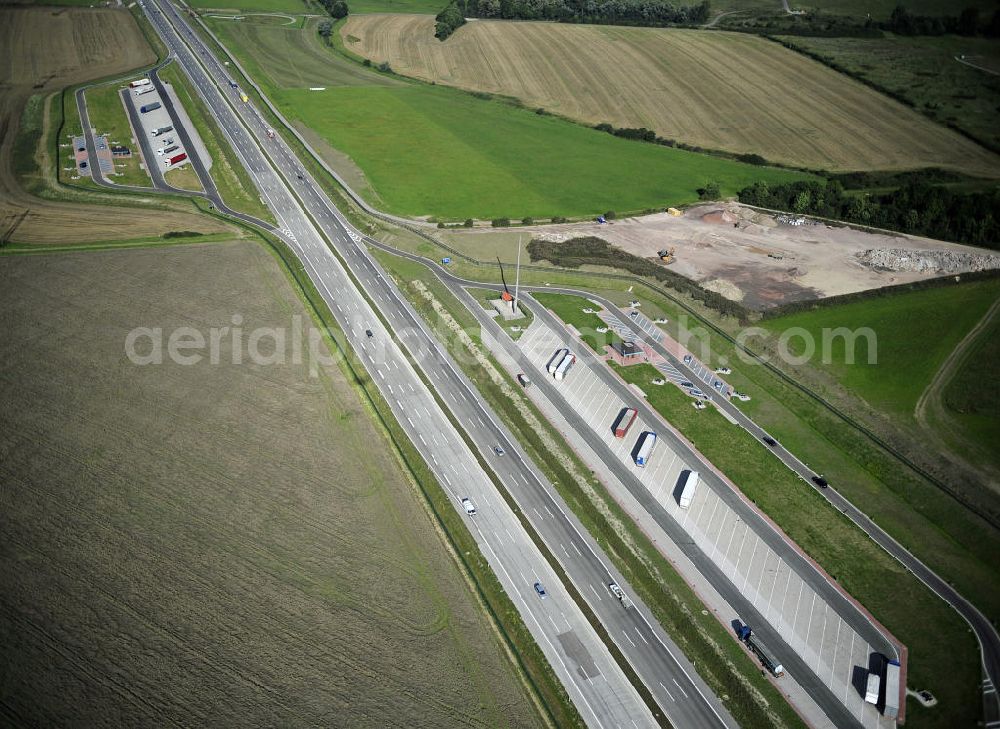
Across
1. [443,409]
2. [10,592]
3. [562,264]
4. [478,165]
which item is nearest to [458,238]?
[562,264]

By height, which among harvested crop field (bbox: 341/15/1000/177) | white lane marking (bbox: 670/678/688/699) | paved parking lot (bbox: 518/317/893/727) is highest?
harvested crop field (bbox: 341/15/1000/177)

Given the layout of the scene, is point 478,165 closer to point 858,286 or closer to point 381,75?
point 381,75

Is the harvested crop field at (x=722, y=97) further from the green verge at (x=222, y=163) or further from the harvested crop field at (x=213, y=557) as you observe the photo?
the harvested crop field at (x=213, y=557)

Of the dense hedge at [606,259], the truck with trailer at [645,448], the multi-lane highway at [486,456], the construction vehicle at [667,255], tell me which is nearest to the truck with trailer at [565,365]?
the multi-lane highway at [486,456]

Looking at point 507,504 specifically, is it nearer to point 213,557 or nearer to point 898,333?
point 213,557

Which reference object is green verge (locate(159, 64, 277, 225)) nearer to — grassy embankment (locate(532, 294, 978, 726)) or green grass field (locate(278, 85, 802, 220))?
green grass field (locate(278, 85, 802, 220))

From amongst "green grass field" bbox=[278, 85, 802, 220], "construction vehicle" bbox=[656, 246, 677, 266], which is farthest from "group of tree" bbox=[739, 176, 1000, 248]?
"construction vehicle" bbox=[656, 246, 677, 266]

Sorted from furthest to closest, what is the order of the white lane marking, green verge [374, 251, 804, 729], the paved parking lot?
the paved parking lot → the white lane marking → green verge [374, 251, 804, 729]
